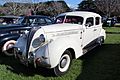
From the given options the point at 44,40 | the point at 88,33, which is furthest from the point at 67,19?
the point at 44,40

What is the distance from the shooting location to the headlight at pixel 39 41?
696cm

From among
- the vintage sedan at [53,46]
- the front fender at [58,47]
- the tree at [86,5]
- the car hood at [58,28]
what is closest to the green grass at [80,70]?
the vintage sedan at [53,46]

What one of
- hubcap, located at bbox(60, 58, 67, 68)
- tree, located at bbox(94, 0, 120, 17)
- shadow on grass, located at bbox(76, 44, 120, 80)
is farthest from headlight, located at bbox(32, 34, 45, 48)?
tree, located at bbox(94, 0, 120, 17)

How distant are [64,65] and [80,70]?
0.73 m

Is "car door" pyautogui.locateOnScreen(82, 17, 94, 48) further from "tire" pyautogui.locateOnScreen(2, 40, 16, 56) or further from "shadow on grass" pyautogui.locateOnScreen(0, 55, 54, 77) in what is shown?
"tire" pyautogui.locateOnScreen(2, 40, 16, 56)

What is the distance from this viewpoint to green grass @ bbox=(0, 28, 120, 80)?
275 inches

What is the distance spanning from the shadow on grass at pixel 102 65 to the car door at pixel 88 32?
672 millimetres

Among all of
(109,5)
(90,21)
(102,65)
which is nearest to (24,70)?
(102,65)

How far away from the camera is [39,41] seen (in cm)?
701

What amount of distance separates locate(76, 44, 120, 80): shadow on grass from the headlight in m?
1.47

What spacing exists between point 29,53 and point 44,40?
0.57m

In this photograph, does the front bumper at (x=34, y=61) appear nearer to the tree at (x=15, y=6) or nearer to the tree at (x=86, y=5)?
the tree at (x=15, y=6)

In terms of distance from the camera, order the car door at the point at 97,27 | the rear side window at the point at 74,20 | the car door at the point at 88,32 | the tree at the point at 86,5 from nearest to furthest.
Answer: the car door at the point at 88,32 < the rear side window at the point at 74,20 < the car door at the point at 97,27 < the tree at the point at 86,5

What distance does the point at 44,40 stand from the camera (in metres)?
6.94
